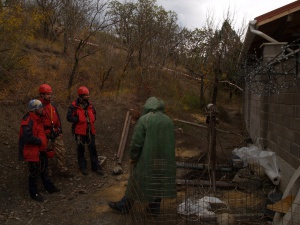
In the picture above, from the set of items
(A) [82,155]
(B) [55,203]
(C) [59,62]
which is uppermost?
(C) [59,62]

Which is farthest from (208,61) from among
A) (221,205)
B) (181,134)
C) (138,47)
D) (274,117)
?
(221,205)

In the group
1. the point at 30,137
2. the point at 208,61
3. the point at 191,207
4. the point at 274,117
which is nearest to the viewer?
the point at 191,207

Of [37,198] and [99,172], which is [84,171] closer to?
[99,172]

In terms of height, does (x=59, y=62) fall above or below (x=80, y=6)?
below

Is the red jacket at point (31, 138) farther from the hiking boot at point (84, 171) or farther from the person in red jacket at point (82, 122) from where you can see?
the hiking boot at point (84, 171)

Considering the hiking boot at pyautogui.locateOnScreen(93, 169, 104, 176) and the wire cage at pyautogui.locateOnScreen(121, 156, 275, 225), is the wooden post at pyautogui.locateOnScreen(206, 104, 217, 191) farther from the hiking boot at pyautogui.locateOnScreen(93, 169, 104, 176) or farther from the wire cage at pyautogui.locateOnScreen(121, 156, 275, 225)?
the hiking boot at pyautogui.locateOnScreen(93, 169, 104, 176)

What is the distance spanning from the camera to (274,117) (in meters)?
6.39

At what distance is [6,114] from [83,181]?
9.01 ft

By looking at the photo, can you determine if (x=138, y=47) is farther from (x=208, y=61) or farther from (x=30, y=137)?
(x=30, y=137)

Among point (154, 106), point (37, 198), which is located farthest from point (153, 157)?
point (37, 198)

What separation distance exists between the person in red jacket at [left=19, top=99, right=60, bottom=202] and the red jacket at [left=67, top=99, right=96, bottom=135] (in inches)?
40.5

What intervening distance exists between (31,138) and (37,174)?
0.67 m

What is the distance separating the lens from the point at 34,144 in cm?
557

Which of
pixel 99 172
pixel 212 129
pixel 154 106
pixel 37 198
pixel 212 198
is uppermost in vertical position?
pixel 154 106
